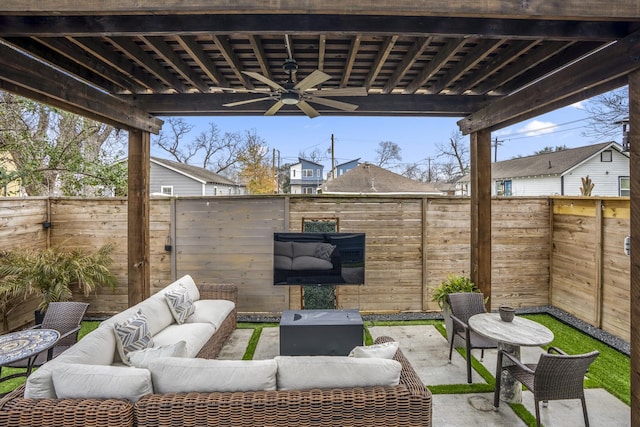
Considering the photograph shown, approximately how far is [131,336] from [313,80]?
8.89ft

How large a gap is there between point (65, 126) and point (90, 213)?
3264 mm

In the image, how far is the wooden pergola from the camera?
5.91 feet

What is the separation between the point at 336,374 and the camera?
2033mm

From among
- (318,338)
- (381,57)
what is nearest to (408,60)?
(381,57)

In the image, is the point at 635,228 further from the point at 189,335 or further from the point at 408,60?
the point at 189,335

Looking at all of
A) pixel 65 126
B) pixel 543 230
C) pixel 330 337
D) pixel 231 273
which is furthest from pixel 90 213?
pixel 543 230

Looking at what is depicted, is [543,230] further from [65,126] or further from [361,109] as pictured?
[65,126]

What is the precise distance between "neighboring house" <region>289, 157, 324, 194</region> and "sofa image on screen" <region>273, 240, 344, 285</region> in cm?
1662

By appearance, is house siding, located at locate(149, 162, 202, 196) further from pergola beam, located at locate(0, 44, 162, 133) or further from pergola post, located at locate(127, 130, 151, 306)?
pergola beam, located at locate(0, 44, 162, 133)

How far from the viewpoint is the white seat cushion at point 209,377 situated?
1.99 m

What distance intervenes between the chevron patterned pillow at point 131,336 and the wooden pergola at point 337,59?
1.66 meters

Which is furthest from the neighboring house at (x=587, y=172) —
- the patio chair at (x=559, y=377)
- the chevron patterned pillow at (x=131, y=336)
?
the chevron patterned pillow at (x=131, y=336)

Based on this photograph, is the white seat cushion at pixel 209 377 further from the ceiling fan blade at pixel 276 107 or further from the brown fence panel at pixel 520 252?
the brown fence panel at pixel 520 252

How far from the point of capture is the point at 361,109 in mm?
4160
